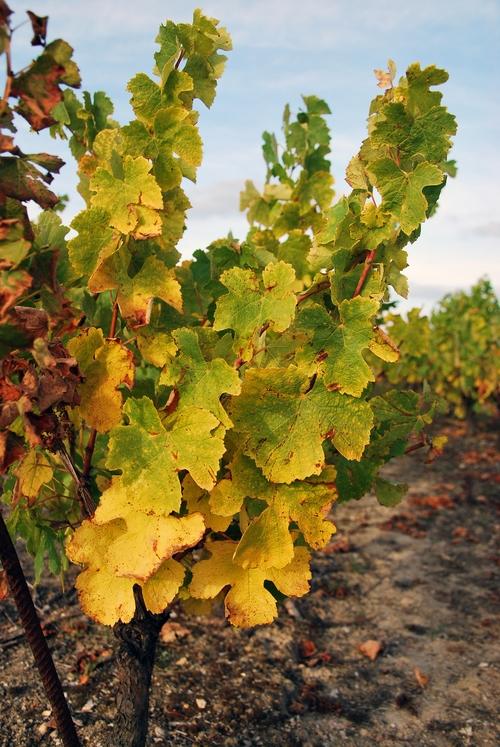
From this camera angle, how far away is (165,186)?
1.86 meters

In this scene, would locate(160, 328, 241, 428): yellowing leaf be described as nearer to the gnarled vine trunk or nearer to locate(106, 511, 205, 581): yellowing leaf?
locate(106, 511, 205, 581): yellowing leaf

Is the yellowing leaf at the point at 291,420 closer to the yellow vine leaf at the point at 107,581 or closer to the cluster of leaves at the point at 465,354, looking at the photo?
the yellow vine leaf at the point at 107,581

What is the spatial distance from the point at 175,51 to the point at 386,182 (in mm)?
698

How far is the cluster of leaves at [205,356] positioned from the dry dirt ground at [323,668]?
1.30 meters

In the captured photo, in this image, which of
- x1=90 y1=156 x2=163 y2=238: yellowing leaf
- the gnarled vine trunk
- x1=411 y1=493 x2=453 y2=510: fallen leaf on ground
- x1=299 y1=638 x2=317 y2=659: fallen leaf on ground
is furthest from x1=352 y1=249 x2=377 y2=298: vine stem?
x1=411 y1=493 x2=453 y2=510: fallen leaf on ground

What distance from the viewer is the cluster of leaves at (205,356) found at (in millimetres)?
1687

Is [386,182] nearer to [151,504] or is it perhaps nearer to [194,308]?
[194,308]

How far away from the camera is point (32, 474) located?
1.96 m

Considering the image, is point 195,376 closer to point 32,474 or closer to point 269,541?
point 269,541

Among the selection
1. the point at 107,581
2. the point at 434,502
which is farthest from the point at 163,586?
the point at 434,502

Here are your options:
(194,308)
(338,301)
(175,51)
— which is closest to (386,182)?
(338,301)

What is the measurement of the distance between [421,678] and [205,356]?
3.00 metres

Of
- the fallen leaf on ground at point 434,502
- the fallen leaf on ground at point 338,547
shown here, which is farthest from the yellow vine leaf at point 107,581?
the fallen leaf on ground at point 434,502

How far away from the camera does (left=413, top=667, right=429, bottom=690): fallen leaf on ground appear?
4.00 meters
